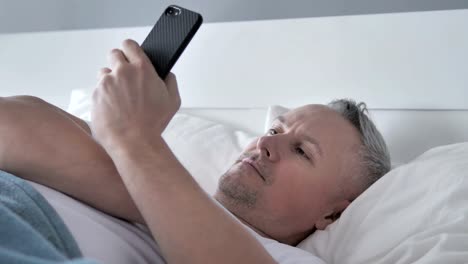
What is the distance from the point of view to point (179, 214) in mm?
616

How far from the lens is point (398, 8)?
52.2 inches

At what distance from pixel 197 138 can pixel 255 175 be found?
33 centimetres

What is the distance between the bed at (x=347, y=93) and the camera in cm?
84

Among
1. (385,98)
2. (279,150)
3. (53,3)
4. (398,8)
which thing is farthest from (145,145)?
(53,3)

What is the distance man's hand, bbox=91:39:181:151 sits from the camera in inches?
26.2

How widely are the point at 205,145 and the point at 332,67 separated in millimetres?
384

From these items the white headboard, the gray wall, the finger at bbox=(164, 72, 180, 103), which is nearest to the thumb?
the finger at bbox=(164, 72, 180, 103)

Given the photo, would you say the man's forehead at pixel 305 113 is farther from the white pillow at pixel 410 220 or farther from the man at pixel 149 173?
the white pillow at pixel 410 220

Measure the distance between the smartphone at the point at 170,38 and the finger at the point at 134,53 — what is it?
0.7 inches

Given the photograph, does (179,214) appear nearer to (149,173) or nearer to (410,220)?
(149,173)

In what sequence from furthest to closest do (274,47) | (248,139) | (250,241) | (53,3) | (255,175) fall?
(53,3) < (274,47) < (248,139) < (255,175) < (250,241)

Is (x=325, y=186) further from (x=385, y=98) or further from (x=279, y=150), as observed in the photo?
(x=385, y=98)

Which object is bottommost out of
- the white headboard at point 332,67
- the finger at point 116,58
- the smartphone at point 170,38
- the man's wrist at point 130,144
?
the man's wrist at point 130,144

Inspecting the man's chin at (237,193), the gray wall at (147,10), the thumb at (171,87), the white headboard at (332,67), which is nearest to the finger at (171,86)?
the thumb at (171,87)
